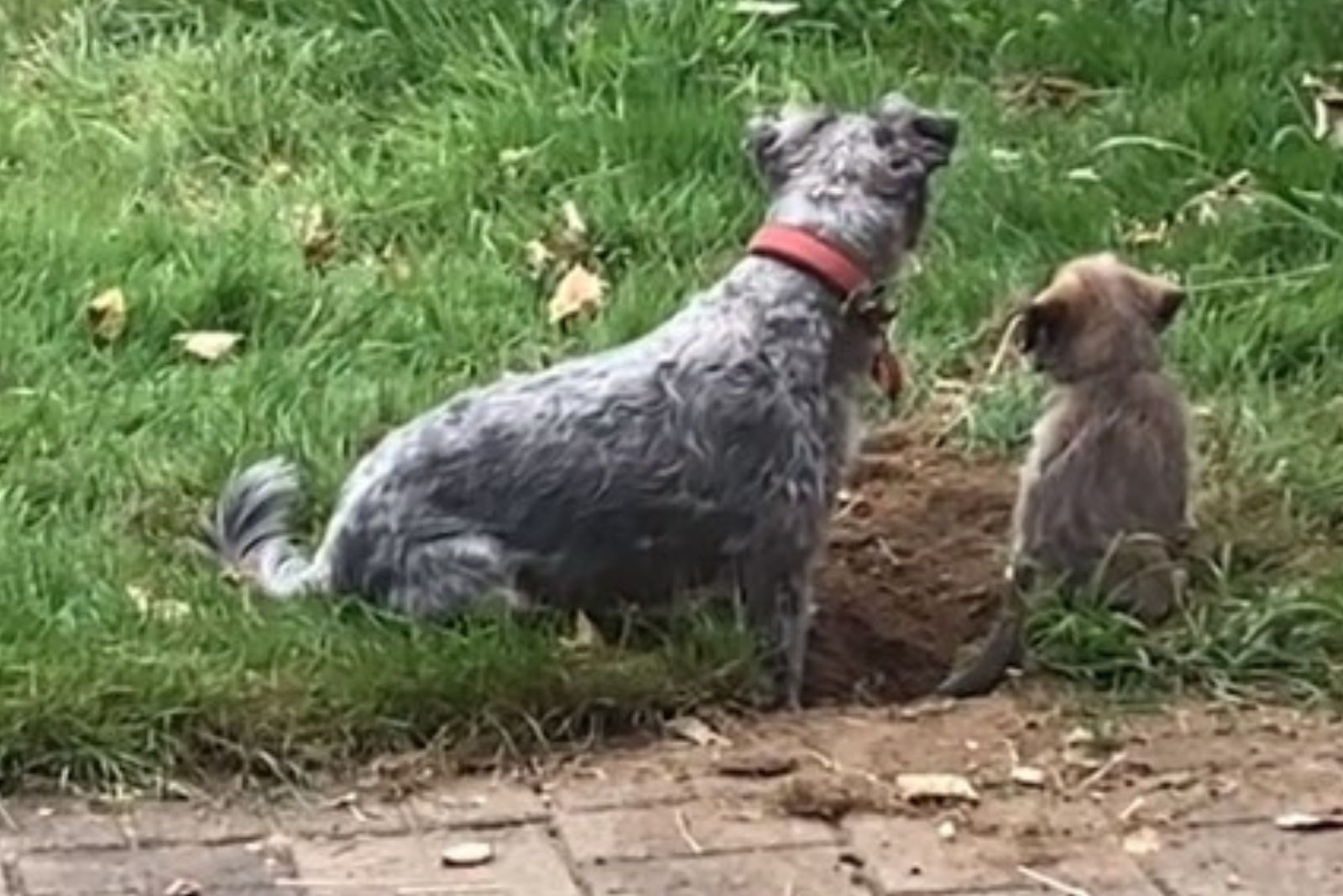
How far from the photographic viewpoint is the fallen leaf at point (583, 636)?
598cm

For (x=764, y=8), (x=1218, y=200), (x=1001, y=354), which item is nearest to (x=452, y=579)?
(x=1001, y=354)

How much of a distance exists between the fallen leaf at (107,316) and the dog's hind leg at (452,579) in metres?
1.58

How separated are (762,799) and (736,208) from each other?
8.32ft

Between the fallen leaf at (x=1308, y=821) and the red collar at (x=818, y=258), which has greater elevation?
the red collar at (x=818, y=258)

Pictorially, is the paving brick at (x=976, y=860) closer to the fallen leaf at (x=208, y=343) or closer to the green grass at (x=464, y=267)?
the green grass at (x=464, y=267)

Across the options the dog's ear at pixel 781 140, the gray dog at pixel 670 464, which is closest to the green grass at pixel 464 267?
the gray dog at pixel 670 464

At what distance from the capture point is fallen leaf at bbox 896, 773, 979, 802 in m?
5.60

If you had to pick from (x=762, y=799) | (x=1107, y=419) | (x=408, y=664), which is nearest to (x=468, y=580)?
(x=408, y=664)

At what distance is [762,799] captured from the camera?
18.4 ft

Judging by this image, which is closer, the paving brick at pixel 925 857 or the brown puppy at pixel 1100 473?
the paving brick at pixel 925 857

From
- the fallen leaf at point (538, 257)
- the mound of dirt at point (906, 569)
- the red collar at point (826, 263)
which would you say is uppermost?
the red collar at point (826, 263)

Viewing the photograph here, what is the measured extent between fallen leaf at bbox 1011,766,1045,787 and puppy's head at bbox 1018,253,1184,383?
0.79 meters

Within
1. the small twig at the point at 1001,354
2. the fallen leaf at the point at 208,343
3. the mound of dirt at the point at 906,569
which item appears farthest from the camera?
the fallen leaf at the point at 208,343

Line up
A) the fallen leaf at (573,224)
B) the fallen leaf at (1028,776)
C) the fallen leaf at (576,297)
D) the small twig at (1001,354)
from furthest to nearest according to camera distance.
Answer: the fallen leaf at (573,224), the fallen leaf at (576,297), the small twig at (1001,354), the fallen leaf at (1028,776)
